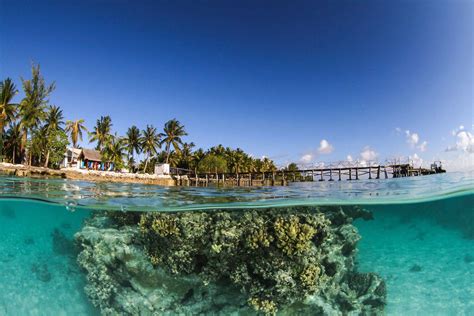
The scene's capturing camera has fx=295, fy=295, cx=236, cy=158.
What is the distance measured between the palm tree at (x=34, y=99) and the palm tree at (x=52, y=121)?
0.33 metres

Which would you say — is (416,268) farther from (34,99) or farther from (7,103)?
(7,103)

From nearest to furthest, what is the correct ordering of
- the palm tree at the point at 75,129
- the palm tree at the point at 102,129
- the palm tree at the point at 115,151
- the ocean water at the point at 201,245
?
the ocean water at the point at 201,245 → the palm tree at the point at 102,129 → the palm tree at the point at 75,129 → the palm tree at the point at 115,151

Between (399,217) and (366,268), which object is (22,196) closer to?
(366,268)

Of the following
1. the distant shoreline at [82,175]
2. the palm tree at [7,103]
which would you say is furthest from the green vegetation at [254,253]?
the palm tree at [7,103]

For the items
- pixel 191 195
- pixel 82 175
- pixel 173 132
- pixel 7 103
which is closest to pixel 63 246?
pixel 82 175

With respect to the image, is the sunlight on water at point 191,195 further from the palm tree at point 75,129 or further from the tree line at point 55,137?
the palm tree at point 75,129

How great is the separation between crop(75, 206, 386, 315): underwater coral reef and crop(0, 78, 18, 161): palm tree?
578 inches

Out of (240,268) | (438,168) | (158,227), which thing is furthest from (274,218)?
(438,168)

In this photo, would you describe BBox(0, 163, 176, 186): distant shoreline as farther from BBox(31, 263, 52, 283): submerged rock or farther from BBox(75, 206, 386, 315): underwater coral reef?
BBox(75, 206, 386, 315): underwater coral reef

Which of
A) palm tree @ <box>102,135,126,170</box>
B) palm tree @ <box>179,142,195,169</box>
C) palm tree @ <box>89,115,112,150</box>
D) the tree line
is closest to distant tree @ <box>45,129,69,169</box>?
the tree line

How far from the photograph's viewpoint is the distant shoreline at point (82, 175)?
46.0 feet

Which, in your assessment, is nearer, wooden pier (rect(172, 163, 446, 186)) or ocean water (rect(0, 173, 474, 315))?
ocean water (rect(0, 173, 474, 315))

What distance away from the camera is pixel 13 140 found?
18.6 meters

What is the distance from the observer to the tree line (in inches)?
563
